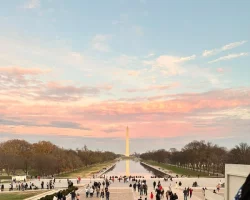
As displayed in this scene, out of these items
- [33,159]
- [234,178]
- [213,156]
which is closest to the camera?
[234,178]

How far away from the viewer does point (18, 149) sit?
10275 cm

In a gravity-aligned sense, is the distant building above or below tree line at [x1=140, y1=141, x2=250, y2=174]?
above

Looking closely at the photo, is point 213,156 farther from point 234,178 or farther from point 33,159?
point 234,178

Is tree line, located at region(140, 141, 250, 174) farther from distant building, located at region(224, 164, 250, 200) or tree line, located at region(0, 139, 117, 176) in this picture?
distant building, located at region(224, 164, 250, 200)

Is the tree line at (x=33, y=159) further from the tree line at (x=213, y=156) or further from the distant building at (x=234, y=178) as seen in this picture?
the distant building at (x=234, y=178)

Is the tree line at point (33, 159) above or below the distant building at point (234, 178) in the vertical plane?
below

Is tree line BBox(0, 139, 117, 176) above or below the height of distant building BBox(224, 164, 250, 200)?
below

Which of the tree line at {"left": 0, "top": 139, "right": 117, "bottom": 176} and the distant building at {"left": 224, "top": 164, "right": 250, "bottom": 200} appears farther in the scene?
the tree line at {"left": 0, "top": 139, "right": 117, "bottom": 176}

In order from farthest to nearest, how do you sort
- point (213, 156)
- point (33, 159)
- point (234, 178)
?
point (213, 156)
point (33, 159)
point (234, 178)

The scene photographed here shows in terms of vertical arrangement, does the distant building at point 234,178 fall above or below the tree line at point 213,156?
above

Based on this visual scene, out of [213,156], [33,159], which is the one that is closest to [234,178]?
[33,159]

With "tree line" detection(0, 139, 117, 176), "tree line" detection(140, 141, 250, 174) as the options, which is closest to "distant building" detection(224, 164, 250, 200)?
"tree line" detection(140, 141, 250, 174)

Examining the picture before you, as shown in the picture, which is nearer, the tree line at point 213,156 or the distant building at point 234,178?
the distant building at point 234,178

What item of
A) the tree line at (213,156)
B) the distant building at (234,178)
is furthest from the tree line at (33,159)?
the distant building at (234,178)
